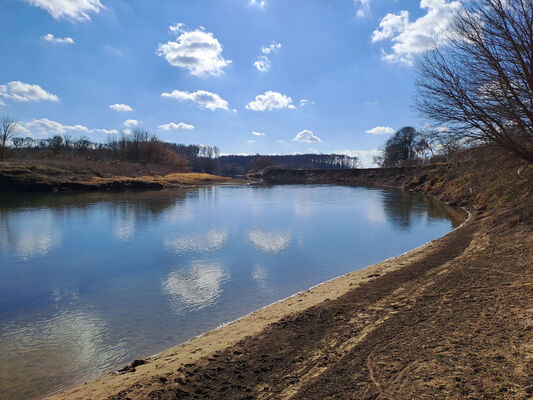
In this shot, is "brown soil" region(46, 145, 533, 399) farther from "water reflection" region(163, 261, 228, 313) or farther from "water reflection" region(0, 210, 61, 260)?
"water reflection" region(0, 210, 61, 260)

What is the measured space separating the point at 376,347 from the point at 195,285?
654 centimetres

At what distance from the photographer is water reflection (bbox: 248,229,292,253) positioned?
1531 centimetres

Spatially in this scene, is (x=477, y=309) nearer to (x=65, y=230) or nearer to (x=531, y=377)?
(x=531, y=377)

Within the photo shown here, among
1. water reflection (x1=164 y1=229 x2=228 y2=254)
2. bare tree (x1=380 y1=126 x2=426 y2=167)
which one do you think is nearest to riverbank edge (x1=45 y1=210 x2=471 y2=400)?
water reflection (x1=164 y1=229 x2=228 y2=254)

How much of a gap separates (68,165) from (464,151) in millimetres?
55800

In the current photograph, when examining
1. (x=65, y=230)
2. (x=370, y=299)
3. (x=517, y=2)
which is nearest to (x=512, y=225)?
(x=517, y=2)

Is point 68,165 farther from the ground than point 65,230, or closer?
farther from the ground

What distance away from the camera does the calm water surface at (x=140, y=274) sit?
6.71m

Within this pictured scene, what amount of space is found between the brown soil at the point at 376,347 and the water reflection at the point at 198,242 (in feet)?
23.6

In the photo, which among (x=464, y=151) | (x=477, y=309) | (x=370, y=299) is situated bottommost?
(x=370, y=299)

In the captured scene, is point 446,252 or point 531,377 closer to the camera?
point 531,377

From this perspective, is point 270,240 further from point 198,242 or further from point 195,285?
point 195,285

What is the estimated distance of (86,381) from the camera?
18.6 ft

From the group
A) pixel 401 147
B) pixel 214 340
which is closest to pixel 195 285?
pixel 214 340
